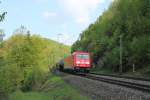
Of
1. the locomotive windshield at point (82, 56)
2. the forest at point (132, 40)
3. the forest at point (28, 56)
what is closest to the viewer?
the forest at point (132, 40)

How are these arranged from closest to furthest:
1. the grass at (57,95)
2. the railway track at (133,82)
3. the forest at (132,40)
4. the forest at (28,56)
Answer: the grass at (57,95) < the railway track at (133,82) < the forest at (132,40) < the forest at (28,56)

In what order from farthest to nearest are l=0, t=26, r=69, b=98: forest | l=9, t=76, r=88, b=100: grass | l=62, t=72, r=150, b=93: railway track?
l=0, t=26, r=69, b=98: forest < l=62, t=72, r=150, b=93: railway track < l=9, t=76, r=88, b=100: grass

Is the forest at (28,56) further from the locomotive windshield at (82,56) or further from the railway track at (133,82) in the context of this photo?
the railway track at (133,82)

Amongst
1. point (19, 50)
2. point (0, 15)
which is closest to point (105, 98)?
point (0, 15)

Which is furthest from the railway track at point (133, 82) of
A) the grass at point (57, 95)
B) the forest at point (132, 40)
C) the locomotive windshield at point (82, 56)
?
the locomotive windshield at point (82, 56)

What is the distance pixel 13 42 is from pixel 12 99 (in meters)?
43.8

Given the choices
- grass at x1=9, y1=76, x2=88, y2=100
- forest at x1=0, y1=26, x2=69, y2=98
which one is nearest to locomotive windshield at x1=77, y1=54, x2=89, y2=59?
forest at x1=0, y1=26, x2=69, y2=98

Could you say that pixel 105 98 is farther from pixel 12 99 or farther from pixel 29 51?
pixel 29 51

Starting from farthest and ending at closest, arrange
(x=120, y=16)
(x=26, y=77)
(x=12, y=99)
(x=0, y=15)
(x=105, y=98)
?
(x=120, y=16)
(x=26, y=77)
(x=12, y=99)
(x=105, y=98)
(x=0, y=15)

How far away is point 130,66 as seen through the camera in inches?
2208

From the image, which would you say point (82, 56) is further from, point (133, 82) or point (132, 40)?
point (133, 82)

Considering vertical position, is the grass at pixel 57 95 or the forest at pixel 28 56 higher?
the forest at pixel 28 56

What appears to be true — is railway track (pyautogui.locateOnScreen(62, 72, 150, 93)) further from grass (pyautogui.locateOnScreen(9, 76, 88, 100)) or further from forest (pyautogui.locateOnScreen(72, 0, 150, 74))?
forest (pyautogui.locateOnScreen(72, 0, 150, 74))

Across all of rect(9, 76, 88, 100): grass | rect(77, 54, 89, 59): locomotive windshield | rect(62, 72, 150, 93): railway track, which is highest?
rect(77, 54, 89, 59): locomotive windshield
